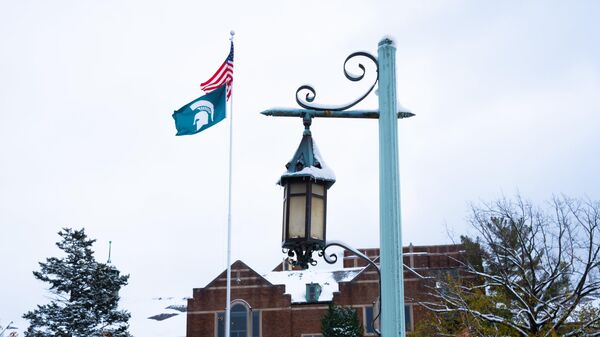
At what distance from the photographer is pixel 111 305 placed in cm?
3862

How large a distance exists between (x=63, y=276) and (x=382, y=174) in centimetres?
3386

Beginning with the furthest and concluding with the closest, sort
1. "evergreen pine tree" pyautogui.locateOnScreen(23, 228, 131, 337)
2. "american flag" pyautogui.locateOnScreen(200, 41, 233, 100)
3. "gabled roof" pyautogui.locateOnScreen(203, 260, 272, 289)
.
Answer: "gabled roof" pyautogui.locateOnScreen(203, 260, 272, 289), "evergreen pine tree" pyautogui.locateOnScreen(23, 228, 131, 337), "american flag" pyautogui.locateOnScreen(200, 41, 233, 100)

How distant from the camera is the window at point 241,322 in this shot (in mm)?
45062

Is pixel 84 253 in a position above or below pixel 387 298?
above

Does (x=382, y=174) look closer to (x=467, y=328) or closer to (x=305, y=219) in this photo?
(x=305, y=219)

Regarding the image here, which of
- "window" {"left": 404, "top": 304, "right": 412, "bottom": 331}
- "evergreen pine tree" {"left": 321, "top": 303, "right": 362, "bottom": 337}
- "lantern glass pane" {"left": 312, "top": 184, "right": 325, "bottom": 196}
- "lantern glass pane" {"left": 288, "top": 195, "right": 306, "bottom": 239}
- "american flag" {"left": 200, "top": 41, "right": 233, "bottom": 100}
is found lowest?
"lantern glass pane" {"left": 288, "top": 195, "right": 306, "bottom": 239}

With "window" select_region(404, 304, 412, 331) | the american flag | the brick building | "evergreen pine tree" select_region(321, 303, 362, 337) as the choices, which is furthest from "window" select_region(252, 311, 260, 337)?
the american flag

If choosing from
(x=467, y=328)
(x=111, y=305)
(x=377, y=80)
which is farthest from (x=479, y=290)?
(x=377, y=80)

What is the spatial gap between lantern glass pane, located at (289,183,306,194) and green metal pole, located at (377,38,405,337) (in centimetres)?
61

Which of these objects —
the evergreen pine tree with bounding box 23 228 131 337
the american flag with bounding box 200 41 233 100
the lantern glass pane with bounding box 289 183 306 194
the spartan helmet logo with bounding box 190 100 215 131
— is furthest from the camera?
the evergreen pine tree with bounding box 23 228 131 337

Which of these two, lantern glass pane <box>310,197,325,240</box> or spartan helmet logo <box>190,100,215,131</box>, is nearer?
lantern glass pane <box>310,197,325,240</box>

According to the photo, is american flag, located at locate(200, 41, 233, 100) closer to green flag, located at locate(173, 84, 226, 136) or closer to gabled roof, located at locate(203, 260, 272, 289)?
green flag, located at locate(173, 84, 226, 136)

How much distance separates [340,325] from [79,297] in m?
12.1

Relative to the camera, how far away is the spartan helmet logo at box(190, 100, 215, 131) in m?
23.8
